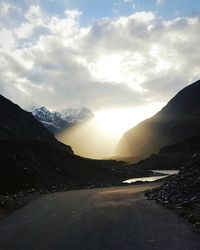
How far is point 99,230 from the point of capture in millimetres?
25031

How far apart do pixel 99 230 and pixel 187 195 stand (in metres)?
13.1

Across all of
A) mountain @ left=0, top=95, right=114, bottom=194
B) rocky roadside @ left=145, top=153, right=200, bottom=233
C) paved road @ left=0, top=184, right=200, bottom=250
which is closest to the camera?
paved road @ left=0, top=184, right=200, bottom=250

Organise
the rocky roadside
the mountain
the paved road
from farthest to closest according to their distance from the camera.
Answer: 1. the mountain
2. the rocky roadside
3. the paved road

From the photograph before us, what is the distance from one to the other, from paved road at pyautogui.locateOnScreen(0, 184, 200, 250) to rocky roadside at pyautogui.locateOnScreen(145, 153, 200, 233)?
967mm

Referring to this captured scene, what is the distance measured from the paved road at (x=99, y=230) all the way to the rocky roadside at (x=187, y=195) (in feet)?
3.17

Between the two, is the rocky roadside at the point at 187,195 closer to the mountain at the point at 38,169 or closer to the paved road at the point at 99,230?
the paved road at the point at 99,230

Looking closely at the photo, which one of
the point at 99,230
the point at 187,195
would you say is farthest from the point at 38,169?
the point at 99,230

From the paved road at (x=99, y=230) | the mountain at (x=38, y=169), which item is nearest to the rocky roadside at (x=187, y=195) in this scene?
the paved road at (x=99, y=230)

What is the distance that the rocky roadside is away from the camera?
2924 centimetres

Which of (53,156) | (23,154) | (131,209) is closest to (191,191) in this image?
(131,209)

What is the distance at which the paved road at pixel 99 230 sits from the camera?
68.5 feet

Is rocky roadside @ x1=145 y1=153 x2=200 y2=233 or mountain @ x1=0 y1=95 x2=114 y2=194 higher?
mountain @ x1=0 y1=95 x2=114 y2=194

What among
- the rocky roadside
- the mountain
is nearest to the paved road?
the rocky roadside

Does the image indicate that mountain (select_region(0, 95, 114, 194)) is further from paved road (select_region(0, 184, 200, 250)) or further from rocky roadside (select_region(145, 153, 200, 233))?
rocky roadside (select_region(145, 153, 200, 233))
